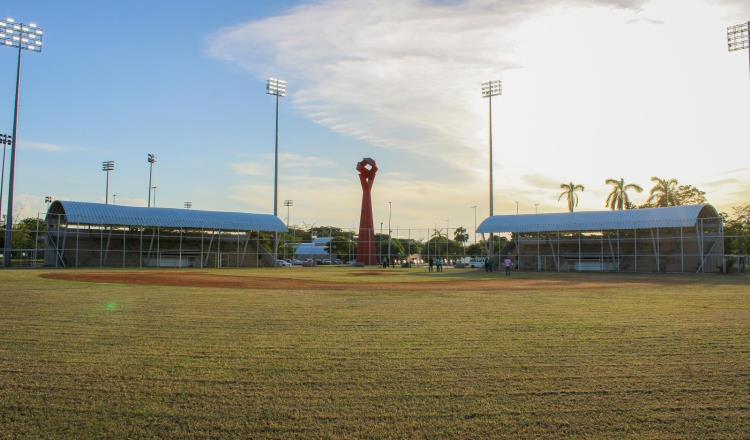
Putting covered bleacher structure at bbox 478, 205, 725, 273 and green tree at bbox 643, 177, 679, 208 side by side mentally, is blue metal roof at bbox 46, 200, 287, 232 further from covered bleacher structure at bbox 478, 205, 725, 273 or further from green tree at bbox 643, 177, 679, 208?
green tree at bbox 643, 177, 679, 208

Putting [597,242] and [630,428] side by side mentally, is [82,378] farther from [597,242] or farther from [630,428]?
[597,242]

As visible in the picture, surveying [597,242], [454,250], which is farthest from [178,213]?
[454,250]

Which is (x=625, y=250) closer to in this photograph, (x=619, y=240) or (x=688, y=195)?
(x=619, y=240)

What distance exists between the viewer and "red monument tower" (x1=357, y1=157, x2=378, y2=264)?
57.1 metres

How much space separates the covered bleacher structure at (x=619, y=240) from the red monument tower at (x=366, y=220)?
38.1 feet

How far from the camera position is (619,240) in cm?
4494

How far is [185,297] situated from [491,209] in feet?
134

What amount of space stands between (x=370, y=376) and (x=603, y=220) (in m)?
42.7

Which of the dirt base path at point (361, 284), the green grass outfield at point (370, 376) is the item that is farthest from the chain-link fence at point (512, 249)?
the green grass outfield at point (370, 376)

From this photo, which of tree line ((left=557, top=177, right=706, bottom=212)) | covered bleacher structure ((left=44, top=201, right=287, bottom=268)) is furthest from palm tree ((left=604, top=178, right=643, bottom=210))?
covered bleacher structure ((left=44, top=201, right=287, bottom=268))

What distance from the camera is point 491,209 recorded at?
53406 millimetres

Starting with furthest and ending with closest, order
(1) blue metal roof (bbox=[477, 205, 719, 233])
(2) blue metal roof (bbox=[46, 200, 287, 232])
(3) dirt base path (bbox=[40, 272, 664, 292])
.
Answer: (2) blue metal roof (bbox=[46, 200, 287, 232]), (1) blue metal roof (bbox=[477, 205, 719, 233]), (3) dirt base path (bbox=[40, 272, 664, 292])

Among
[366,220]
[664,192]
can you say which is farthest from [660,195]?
[366,220]

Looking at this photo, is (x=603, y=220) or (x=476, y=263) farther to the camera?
(x=476, y=263)
